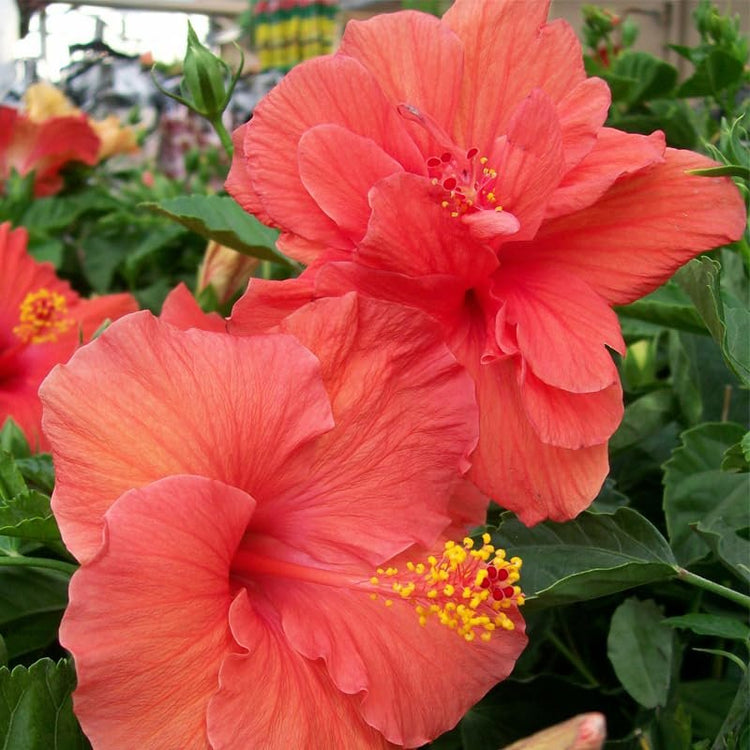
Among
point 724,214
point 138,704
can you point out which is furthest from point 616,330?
point 138,704

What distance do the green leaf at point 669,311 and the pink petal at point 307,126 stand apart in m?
0.29

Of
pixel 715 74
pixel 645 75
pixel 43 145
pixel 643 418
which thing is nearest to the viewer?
pixel 643 418

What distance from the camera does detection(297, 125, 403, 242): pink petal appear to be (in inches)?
20.8

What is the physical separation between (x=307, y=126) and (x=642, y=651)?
407 mm

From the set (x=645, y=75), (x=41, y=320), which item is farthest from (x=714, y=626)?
(x=645, y=75)

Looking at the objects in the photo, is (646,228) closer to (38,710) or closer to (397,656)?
(397,656)

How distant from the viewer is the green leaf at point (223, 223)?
29.5 inches

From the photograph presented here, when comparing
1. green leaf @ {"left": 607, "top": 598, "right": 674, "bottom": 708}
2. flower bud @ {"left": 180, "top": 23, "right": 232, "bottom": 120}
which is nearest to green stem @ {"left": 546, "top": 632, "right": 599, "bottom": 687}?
green leaf @ {"left": 607, "top": 598, "right": 674, "bottom": 708}

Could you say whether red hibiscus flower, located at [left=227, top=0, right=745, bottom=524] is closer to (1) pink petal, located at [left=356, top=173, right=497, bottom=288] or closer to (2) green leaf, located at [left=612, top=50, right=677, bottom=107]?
(1) pink petal, located at [left=356, top=173, right=497, bottom=288]

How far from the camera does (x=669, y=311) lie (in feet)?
2.48

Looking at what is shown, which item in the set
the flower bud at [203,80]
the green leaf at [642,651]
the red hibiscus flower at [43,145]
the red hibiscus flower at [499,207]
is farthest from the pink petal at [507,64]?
the red hibiscus flower at [43,145]

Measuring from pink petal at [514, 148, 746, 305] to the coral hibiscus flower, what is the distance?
0.11 metres

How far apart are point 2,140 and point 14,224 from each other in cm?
16

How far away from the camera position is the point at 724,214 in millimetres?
543
